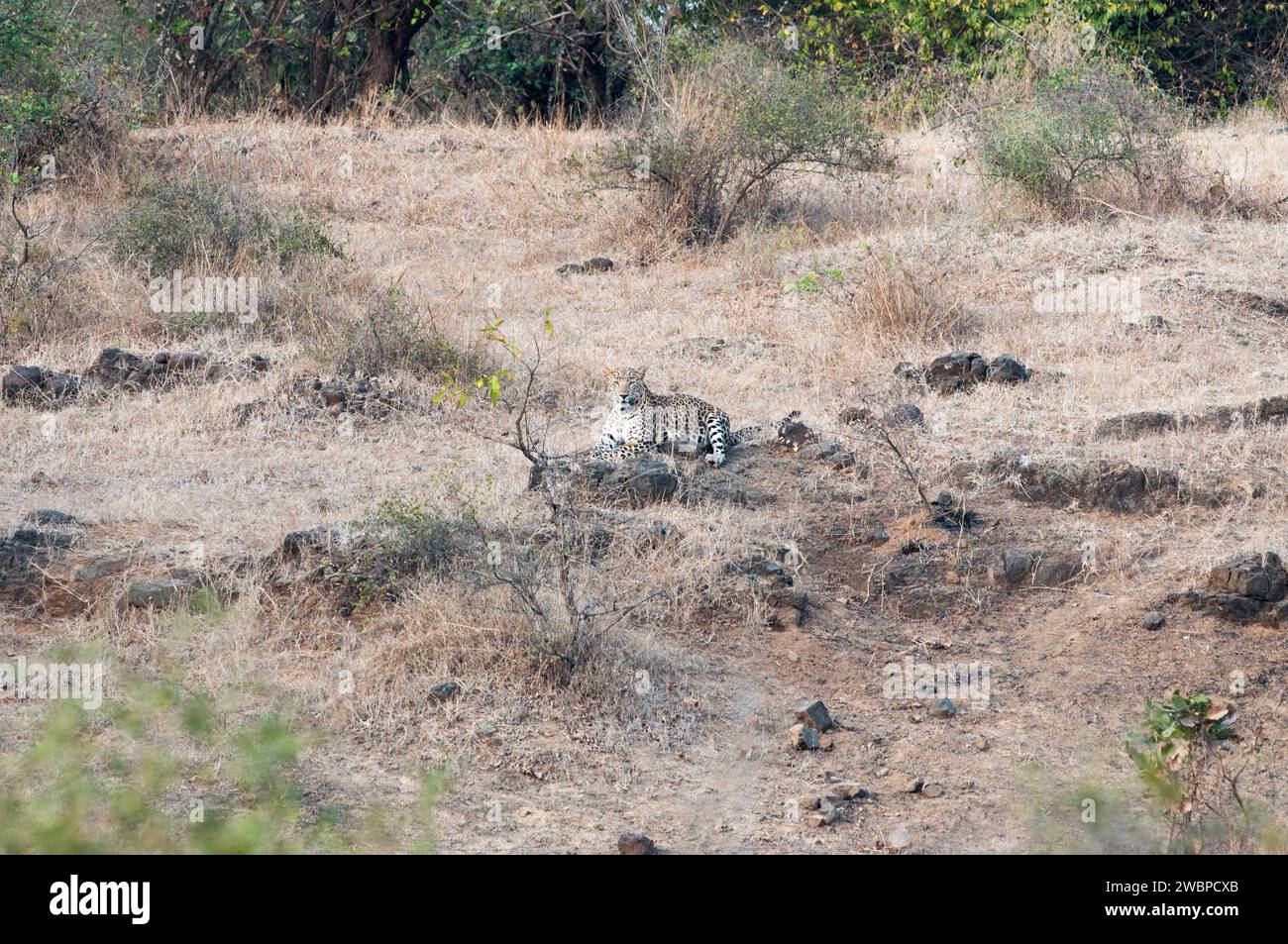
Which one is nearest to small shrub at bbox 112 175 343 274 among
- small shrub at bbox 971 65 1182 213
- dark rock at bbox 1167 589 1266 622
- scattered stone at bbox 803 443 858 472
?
scattered stone at bbox 803 443 858 472

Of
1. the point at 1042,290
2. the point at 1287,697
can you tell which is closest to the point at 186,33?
the point at 1042,290

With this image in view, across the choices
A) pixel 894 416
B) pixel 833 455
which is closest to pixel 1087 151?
pixel 894 416

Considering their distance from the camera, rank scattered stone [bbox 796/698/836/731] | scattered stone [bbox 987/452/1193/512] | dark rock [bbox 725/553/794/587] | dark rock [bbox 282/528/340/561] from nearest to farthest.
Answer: scattered stone [bbox 796/698/836/731] < dark rock [bbox 282/528/340/561] < dark rock [bbox 725/553/794/587] < scattered stone [bbox 987/452/1193/512]

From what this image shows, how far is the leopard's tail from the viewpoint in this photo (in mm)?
8078

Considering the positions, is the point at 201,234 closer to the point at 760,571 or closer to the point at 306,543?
the point at 306,543

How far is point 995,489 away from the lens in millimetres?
7273

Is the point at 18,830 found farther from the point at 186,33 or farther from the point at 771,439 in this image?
the point at 186,33

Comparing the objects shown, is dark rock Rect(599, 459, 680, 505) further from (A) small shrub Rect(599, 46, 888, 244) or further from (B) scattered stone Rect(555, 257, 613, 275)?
(A) small shrub Rect(599, 46, 888, 244)

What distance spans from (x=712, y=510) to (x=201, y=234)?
5.89 m

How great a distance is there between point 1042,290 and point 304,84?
11968 mm

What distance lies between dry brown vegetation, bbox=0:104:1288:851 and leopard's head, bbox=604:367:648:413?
1.38ft

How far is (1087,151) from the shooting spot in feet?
40.3

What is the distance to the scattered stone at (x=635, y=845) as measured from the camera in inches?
179

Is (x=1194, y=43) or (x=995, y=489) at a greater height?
(x=1194, y=43)
